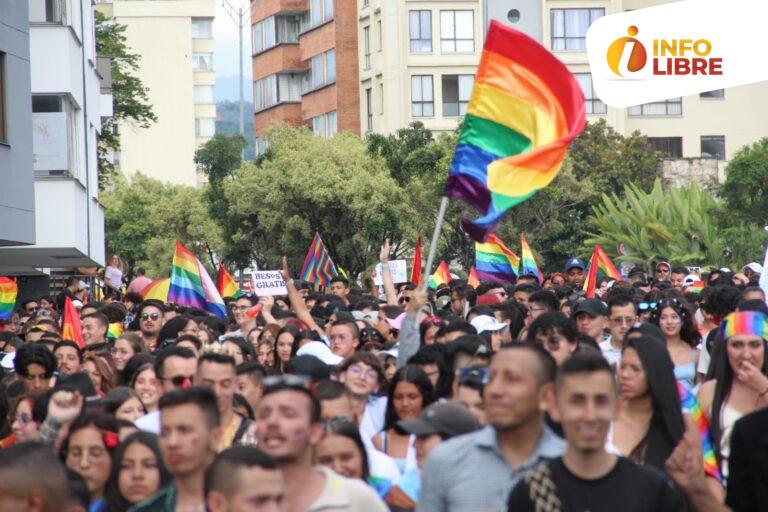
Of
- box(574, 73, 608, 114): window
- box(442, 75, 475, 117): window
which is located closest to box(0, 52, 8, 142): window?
box(442, 75, 475, 117): window

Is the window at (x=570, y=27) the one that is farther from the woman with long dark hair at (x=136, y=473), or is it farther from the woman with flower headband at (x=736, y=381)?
the woman with long dark hair at (x=136, y=473)

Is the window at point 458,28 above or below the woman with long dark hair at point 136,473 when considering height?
above

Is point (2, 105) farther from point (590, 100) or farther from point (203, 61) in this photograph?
point (203, 61)

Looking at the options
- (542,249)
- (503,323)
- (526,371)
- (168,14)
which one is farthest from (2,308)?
(168,14)

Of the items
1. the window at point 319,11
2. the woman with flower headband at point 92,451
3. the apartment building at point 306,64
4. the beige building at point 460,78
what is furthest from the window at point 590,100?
the woman with flower headband at point 92,451

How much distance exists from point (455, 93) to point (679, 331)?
56.9 m

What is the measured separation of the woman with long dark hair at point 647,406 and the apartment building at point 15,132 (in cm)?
1415

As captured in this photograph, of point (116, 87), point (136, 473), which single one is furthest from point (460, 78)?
point (136, 473)

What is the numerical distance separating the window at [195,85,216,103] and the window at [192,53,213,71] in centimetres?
154

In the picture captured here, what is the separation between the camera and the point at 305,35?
3024 inches

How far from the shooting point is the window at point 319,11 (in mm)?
73125

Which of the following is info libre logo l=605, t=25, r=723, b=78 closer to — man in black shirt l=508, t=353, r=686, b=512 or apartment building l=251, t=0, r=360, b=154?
man in black shirt l=508, t=353, r=686, b=512

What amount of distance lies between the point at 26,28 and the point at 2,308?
13.9ft

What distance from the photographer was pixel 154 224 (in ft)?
245
